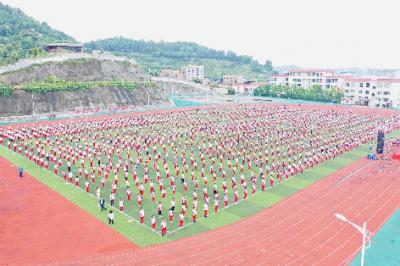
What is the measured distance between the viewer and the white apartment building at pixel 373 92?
7475 cm

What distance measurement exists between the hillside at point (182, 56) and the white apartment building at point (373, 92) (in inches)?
2587

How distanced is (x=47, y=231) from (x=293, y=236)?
1097 cm

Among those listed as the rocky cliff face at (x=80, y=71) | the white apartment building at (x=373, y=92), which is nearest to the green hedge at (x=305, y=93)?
the white apartment building at (x=373, y=92)

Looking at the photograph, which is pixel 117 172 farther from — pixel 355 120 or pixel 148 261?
pixel 355 120

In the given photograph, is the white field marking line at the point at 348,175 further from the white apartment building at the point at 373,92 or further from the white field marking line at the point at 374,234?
the white apartment building at the point at 373,92

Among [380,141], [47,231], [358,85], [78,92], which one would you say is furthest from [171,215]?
[358,85]

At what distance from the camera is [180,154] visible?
31.2m

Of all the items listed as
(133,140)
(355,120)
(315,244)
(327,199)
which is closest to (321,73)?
(355,120)

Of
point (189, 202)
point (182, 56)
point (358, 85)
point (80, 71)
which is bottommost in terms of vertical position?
point (189, 202)

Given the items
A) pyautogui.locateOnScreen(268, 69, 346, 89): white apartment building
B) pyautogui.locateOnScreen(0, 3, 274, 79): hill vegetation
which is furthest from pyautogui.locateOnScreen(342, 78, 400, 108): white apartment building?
pyautogui.locateOnScreen(0, 3, 274, 79): hill vegetation

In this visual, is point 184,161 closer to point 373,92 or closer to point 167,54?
point 373,92

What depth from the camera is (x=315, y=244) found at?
16000mm

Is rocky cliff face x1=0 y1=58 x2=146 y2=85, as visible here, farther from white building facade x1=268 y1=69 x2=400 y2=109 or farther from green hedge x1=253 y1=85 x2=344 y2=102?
white building facade x1=268 y1=69 x2=400 y2=109

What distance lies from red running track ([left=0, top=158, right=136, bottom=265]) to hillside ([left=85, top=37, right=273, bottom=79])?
123833mm
